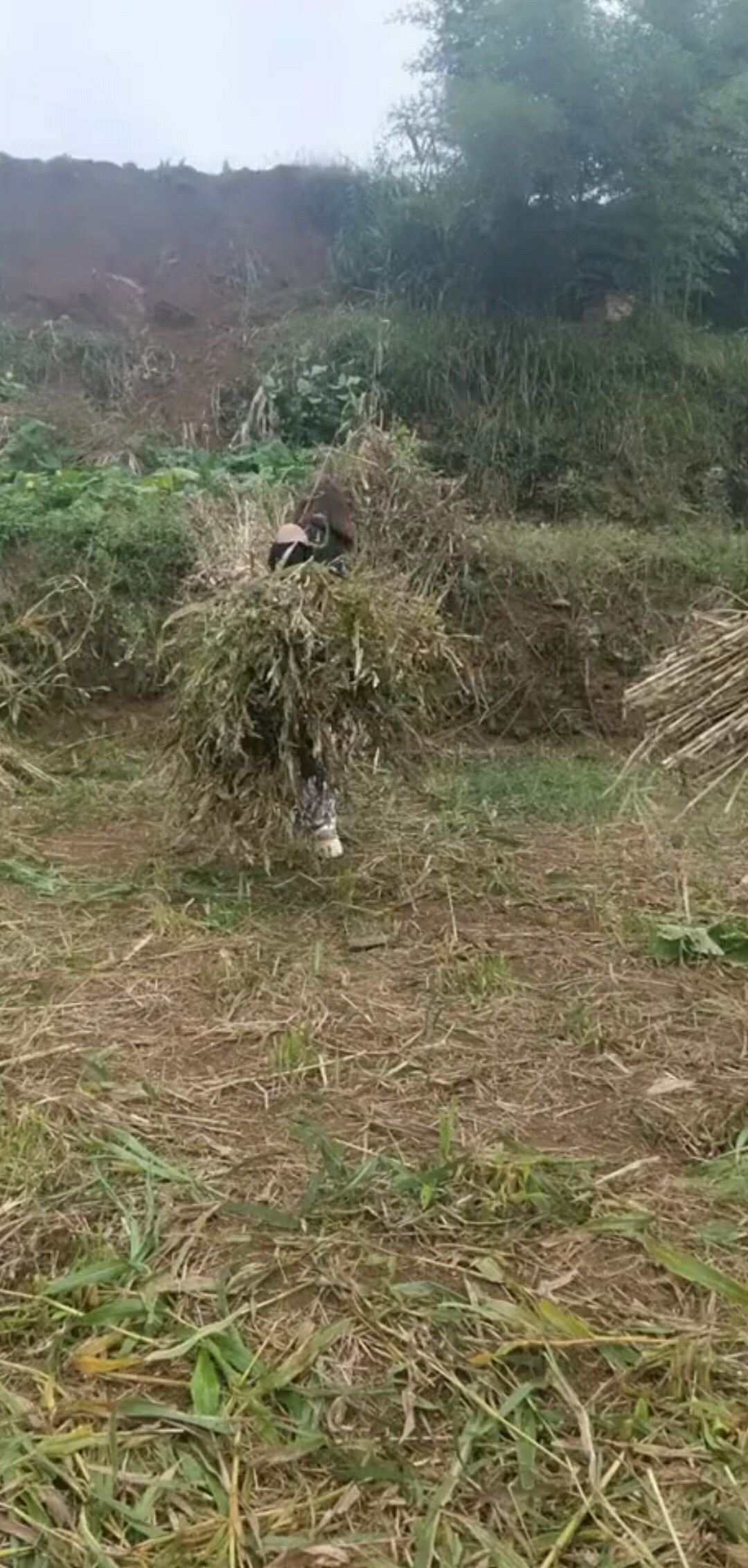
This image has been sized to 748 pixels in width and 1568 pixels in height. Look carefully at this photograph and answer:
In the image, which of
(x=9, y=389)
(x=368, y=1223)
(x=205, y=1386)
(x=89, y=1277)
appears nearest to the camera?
(x=205, y=1386)

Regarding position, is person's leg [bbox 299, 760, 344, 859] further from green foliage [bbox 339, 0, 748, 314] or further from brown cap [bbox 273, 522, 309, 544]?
green foliage [bbox 339, 0, 748, 314]

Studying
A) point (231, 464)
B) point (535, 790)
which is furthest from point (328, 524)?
point (231, 464)

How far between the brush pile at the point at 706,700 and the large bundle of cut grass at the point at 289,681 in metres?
1.22

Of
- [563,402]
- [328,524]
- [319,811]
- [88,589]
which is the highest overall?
[563,402]

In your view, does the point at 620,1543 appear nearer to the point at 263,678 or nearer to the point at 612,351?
the point at 263,678

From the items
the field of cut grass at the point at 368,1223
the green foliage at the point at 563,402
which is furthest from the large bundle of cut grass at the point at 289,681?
the green foliage at the point at 563,402

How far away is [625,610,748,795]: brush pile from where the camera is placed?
2.62 meters

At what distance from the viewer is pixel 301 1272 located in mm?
2125

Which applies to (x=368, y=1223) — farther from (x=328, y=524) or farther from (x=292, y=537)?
(x=328, y=524)

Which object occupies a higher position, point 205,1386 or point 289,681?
point 289,681

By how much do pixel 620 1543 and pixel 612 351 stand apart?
1048cm

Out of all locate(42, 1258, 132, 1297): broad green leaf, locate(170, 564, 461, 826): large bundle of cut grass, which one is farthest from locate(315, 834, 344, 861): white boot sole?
locate(42, 1258, 132, 1297): broad green leaf

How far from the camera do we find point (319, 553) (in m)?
4.23

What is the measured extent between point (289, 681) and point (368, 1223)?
1.97 m
